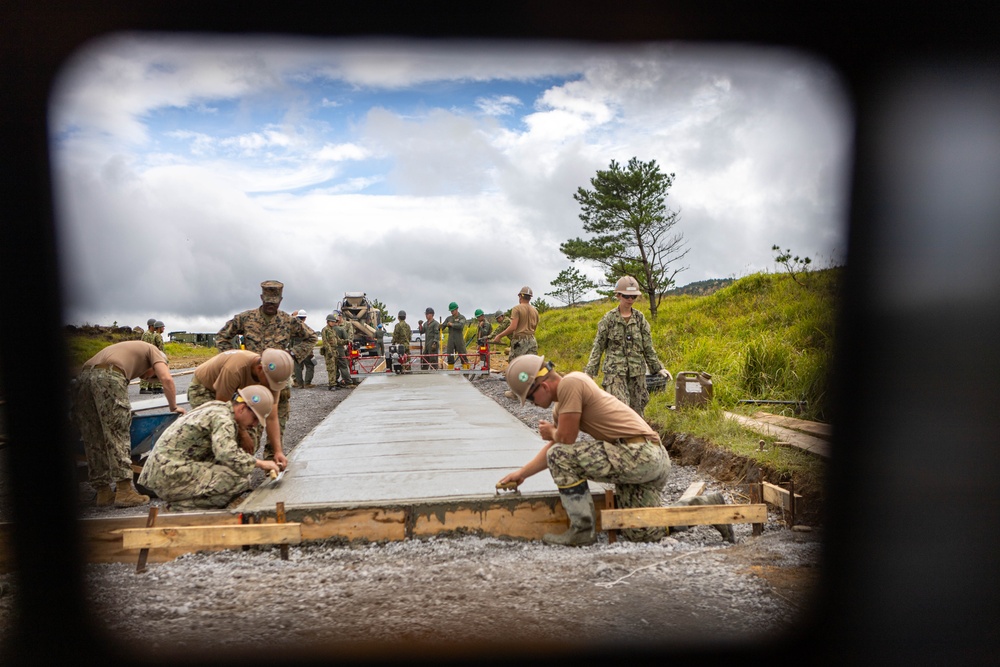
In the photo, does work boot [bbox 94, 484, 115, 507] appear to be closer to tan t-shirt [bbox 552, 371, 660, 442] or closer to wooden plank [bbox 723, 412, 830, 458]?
tan t-shirt [bbox 552, 371, 660, 442]

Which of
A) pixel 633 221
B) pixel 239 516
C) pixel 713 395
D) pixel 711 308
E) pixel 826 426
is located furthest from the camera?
pixel 633 221

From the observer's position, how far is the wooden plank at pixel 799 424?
632cm

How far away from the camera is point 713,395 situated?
8.65 m

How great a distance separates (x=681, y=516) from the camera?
419cm

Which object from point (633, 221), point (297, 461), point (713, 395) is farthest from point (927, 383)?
point (633, 221)

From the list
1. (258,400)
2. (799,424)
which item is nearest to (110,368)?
(258,400)

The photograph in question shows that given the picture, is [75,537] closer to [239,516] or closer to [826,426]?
[239,516]

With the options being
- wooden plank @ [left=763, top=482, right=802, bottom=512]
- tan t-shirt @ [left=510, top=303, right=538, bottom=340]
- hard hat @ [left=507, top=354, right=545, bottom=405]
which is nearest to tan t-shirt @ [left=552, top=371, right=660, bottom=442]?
hard hat @ [left=507, top=354, right=545, bottom=405]

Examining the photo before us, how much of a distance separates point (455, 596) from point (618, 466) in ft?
4.75

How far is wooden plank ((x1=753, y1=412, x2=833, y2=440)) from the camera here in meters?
6.32

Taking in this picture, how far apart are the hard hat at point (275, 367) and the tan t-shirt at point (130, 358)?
49.7 inches

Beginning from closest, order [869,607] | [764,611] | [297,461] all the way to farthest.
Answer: [764,611] < [869,607] < [297,461]

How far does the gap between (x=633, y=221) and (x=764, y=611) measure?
18.4 m

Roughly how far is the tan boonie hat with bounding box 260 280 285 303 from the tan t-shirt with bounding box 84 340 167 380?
1.62m
